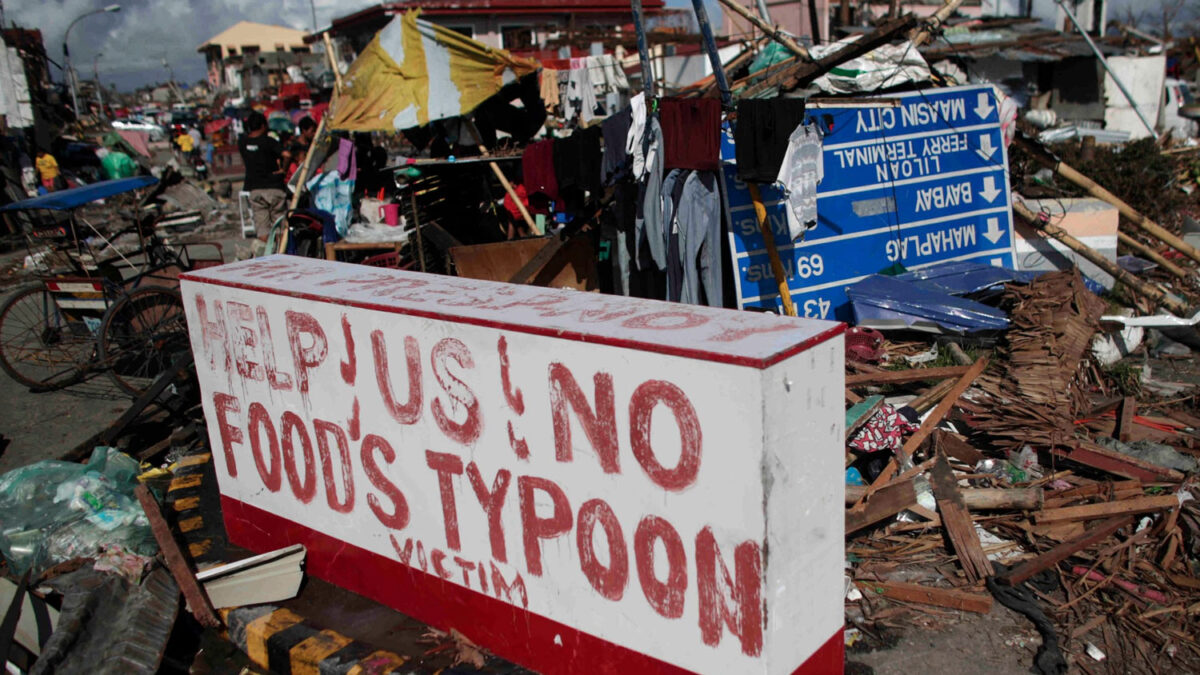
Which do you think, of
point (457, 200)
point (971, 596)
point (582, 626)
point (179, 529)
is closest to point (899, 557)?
point (971, 596)

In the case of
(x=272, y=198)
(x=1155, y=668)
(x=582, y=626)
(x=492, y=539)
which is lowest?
(x=1155, y=668)

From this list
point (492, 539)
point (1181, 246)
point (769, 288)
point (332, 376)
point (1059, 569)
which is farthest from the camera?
point (1181, 246)

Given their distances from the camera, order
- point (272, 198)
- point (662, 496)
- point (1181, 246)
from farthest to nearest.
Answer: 1. point (272, 198)
2. point (1181, 246)
3. point (662, 496)

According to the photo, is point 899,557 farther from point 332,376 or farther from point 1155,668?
point 332,376

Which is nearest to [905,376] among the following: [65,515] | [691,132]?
[691,132]

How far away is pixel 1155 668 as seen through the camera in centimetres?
388

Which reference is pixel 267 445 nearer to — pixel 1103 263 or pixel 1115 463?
pixel 1115 463

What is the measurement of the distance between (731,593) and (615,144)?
5280mm

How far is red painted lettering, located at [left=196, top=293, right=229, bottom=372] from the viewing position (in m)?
4.76

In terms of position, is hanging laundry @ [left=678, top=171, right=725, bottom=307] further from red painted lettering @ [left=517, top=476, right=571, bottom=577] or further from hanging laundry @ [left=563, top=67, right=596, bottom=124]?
hanging laundry @ [left=563, top=67, right=596, bottom=124]

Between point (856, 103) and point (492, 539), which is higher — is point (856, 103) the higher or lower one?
the higher one

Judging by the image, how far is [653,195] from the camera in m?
7.23

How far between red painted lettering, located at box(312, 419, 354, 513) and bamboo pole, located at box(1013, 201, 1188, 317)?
7.39 meters

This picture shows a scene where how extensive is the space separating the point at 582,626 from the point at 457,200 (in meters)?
8.26
